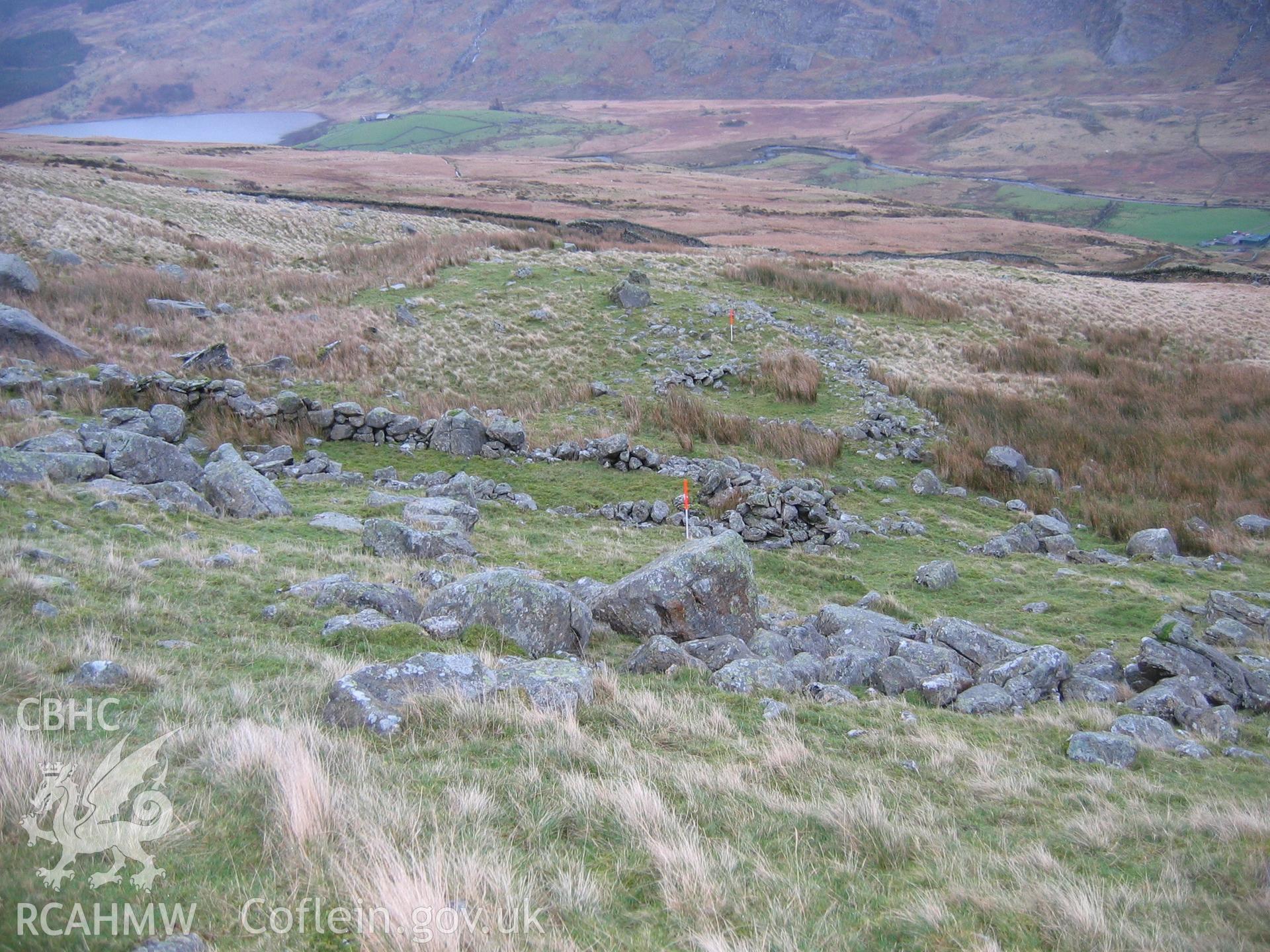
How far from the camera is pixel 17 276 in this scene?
22000 mm

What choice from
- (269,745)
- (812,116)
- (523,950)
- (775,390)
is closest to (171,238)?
(775,390)

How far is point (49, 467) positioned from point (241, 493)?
8.20 feet

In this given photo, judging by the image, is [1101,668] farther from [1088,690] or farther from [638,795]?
[638,795]

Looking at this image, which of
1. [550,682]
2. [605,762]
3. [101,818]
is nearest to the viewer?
[101,818]

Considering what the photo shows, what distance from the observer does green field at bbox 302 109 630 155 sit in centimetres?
14425

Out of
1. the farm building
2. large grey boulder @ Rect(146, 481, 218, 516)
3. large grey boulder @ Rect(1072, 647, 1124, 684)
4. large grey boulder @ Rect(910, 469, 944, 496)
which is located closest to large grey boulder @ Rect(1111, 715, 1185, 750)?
large grey boulder @ Rect(1072, 647, 1124, 684)

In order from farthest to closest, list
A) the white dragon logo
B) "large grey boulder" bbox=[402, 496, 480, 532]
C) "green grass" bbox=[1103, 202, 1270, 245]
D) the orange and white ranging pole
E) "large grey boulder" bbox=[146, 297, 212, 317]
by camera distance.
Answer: "green grass" bbox=[1103, 202, 1270, 245]
"large grey boulder" bbox=[146, 297, 212, 317]
the orange and white ranging pole
"large grey boulder" bbox=[402, 496, 480, 532]
the white dragon logo

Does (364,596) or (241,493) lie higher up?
(364,596)

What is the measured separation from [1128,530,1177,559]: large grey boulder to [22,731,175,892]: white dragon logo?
15733 millimetres

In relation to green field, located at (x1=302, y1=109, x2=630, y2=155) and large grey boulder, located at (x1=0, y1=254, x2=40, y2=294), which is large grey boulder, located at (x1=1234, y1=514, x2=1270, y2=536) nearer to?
large grey boulder, located at (x1=0, y1=254, x2=40, y2=294)

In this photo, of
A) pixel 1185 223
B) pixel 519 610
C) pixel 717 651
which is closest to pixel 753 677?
pixel 717 651

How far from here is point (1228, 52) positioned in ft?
597

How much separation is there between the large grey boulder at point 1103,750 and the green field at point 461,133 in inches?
5604

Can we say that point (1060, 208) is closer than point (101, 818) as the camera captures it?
No
